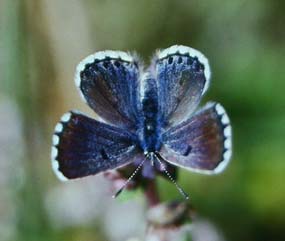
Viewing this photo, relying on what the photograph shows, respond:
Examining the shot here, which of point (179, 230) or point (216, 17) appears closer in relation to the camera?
point (179, 230)

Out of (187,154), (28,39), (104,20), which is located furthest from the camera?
(104,20)

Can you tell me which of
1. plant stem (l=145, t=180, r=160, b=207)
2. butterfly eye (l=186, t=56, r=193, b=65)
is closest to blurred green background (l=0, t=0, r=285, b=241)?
plant stem (l=145, t=180, r=160, b=207)

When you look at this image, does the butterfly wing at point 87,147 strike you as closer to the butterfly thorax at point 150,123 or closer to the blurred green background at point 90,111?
the butterfly thorax at point 150,123

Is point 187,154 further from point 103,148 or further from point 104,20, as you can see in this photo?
point 104,20

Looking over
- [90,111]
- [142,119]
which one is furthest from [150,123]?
[90,111]

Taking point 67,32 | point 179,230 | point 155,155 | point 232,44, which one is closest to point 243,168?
point 232,44

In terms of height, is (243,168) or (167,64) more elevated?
(167,64)

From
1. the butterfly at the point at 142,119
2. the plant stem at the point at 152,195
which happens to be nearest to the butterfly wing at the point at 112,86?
the butterfly at the point at 142,119
